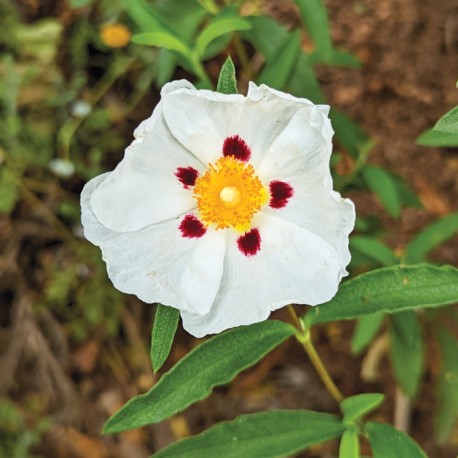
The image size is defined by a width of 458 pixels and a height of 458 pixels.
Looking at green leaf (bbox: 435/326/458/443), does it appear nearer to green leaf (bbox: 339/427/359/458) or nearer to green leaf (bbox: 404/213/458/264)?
green leaf (bbox: 404/213/458/264)

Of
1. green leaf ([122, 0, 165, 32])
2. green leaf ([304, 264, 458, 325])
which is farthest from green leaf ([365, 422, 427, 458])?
green leaf ([122, 0, 165, 32])

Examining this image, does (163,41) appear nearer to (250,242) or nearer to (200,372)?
(250,242)

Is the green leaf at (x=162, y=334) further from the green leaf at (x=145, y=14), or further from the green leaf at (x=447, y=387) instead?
the green leaf at (x=447, y=387)

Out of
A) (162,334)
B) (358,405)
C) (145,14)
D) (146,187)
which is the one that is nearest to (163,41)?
(145,14)

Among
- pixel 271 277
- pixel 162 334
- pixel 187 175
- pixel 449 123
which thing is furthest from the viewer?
pixel 187 175

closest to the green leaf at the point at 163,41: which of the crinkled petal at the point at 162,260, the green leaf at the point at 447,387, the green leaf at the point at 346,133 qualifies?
the crinkled petal at the point at 162,260
